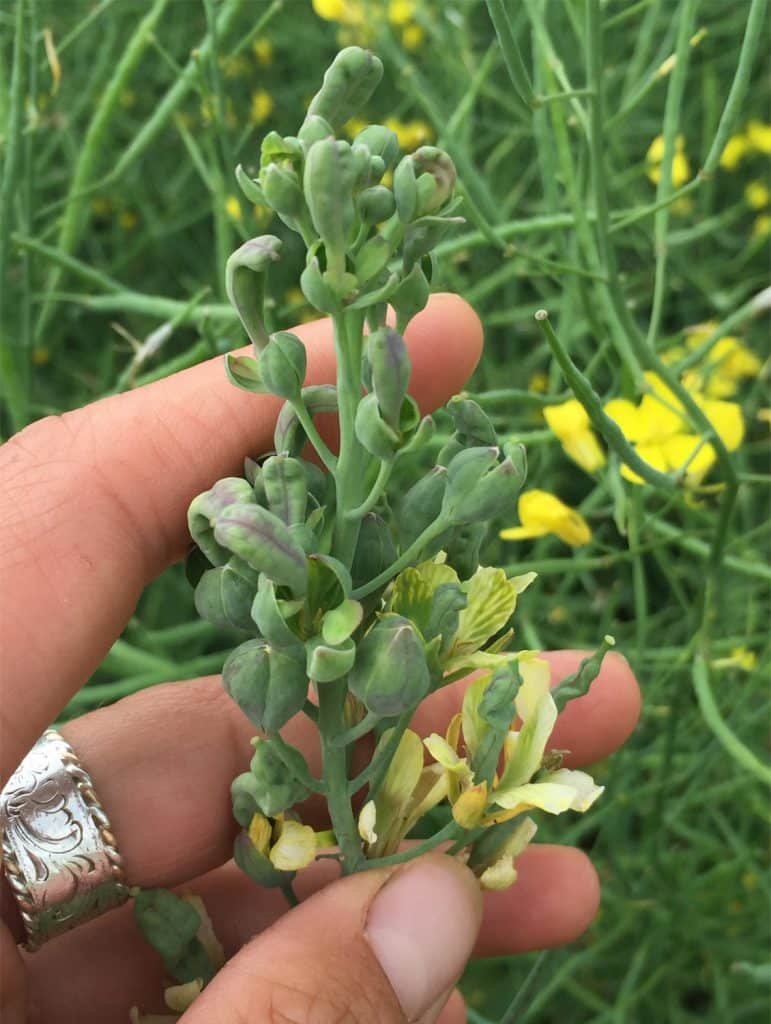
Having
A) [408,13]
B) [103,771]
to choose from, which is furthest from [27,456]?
[408,13]

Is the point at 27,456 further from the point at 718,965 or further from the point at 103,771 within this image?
the point at 718,965

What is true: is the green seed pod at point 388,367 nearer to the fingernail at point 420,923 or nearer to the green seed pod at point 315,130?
the green seed pod at point 315,130

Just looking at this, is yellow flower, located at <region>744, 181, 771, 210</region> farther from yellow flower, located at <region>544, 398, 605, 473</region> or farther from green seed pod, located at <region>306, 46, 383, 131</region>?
green seed pod, located at <region>306, 46, 383, 131</region>

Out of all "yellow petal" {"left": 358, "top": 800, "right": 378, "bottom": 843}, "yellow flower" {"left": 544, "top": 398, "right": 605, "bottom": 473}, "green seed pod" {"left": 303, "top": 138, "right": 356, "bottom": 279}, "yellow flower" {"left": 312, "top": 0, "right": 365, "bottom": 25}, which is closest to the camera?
"green seed pod" {"left": 303, "top": 138, "right": 356, "bottom": 279}

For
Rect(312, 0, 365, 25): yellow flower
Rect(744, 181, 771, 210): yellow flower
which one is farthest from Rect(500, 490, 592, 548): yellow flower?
Rect(744, 181, 771, 210): yellow flower

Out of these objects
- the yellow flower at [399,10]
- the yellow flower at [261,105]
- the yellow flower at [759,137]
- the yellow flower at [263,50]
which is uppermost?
the yellow flower at [263,50]

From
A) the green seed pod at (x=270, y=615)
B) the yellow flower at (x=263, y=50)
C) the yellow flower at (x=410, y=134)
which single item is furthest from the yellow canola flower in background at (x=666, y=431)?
the yellow flower at (x=263, y=50)
